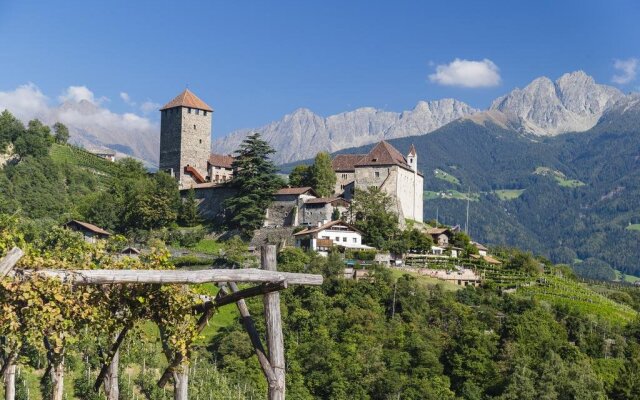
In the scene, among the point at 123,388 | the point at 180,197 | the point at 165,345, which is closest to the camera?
the point at 165,345

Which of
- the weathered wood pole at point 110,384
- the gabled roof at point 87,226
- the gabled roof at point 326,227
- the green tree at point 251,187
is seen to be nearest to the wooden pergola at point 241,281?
A: the weathered wood pole at point 110,384

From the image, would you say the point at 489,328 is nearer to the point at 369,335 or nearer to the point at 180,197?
the point at 369,335

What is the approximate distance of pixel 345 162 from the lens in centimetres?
7262

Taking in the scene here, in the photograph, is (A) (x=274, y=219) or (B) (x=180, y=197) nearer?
(A) (x=274, y=219)

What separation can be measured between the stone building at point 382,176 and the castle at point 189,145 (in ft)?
33.8

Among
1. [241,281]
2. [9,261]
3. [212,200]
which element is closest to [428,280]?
[212,200]

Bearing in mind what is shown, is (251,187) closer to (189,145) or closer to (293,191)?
(293,191)

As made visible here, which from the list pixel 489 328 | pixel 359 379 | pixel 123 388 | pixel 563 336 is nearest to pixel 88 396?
pixel 123 388

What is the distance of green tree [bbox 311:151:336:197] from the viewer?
6781 centimetres

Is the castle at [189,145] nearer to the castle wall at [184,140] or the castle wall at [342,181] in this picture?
the castle wall at [184,140]

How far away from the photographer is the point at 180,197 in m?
68.9

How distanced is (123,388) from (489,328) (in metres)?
24.1

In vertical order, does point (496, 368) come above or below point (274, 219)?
below

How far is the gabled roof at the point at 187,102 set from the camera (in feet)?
251
